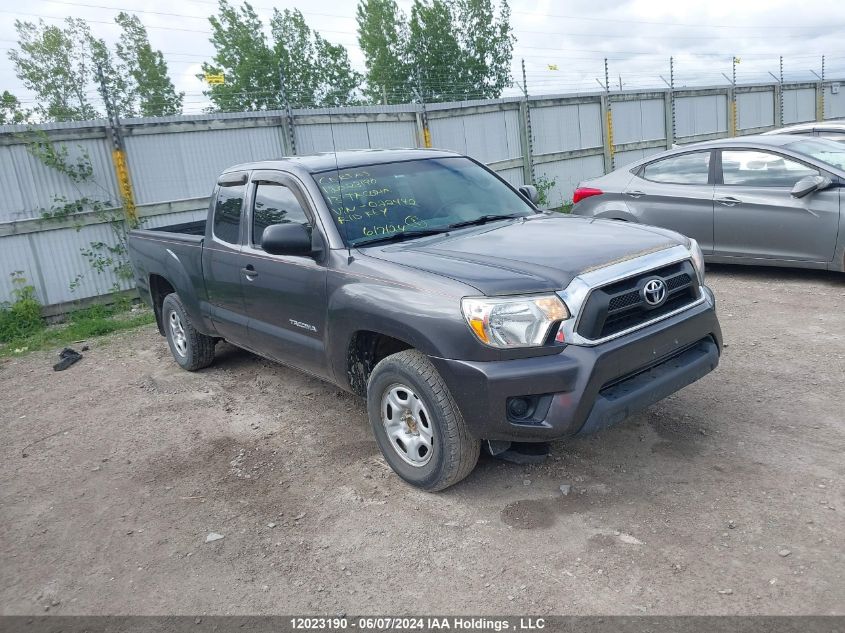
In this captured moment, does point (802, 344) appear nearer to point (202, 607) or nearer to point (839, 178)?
point (839, 178)

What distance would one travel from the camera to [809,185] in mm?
7023

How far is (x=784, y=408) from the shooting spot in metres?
4.54

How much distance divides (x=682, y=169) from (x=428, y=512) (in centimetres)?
609

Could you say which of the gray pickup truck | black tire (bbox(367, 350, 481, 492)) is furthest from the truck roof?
black tire (bbox(367, 350, 481, 492))

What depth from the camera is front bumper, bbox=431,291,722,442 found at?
3357 millimetres

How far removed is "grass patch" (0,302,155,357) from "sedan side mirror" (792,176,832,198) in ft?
24.3

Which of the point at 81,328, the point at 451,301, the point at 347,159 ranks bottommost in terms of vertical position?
the point at 81,328

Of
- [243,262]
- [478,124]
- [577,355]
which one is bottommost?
[577,355]

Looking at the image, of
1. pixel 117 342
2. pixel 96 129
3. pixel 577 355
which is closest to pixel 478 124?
pixel 96 129

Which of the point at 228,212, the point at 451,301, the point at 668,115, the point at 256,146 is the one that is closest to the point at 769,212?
the point at 451,301

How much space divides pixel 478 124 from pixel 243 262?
962 cm

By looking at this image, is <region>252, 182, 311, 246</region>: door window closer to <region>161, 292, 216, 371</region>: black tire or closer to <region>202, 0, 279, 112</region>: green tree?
<region>161, 292, 216, 371</region>: black tire

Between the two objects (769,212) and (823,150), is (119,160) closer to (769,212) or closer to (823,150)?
(769,212)

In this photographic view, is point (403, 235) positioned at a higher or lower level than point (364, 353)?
higher
